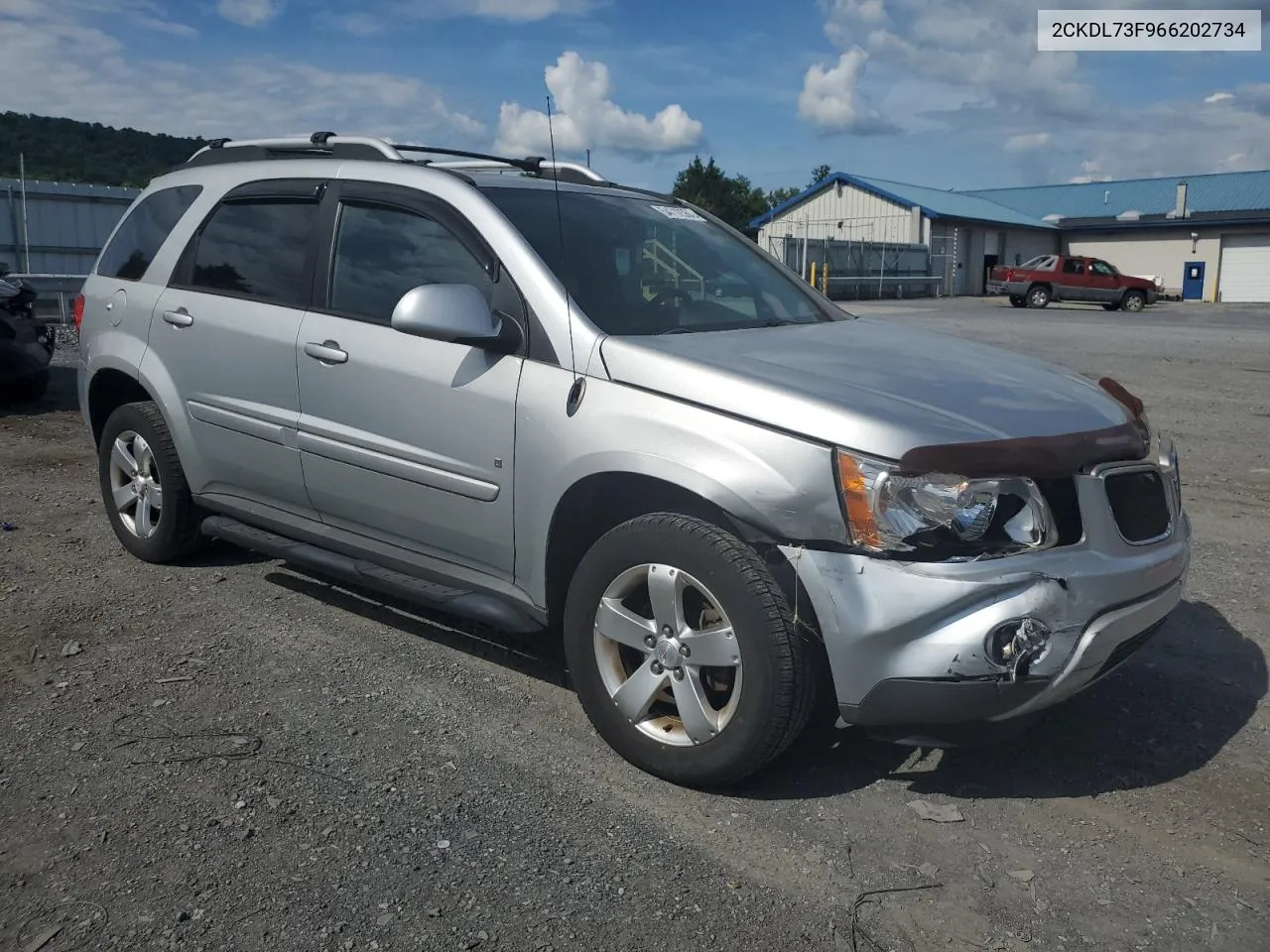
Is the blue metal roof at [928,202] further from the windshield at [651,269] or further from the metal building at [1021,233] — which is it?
the windshield at [651,269]

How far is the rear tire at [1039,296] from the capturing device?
37531 millimetres

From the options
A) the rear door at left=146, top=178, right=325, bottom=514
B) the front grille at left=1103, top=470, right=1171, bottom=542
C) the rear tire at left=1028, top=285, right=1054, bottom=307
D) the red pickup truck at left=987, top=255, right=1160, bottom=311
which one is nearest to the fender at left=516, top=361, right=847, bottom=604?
the front grille at left=1103, top=470, right=1171, bottom=542

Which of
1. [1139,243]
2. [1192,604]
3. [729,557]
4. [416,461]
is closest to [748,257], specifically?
[416,461]

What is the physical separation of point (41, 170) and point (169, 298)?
41240mm

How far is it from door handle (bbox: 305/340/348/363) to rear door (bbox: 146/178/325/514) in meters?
0.12

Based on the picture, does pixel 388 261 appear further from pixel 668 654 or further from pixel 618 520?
pixel 668 654

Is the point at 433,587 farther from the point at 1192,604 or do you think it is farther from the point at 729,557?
the point at 1192,604

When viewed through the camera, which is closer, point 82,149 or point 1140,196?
point 82,149

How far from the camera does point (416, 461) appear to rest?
156 inches

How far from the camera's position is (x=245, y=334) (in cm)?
463

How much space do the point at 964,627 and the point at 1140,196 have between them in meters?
63.6

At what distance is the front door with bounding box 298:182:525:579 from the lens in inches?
149

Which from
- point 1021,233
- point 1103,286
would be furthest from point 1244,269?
point 1103,286

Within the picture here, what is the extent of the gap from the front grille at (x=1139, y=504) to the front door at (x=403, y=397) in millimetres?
1850
